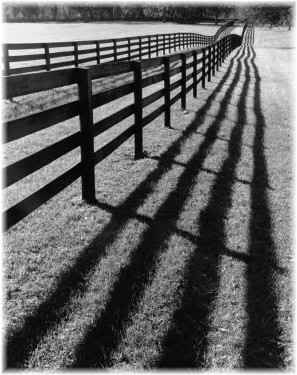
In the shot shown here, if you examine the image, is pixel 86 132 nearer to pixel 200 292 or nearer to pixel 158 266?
pixel 158 266

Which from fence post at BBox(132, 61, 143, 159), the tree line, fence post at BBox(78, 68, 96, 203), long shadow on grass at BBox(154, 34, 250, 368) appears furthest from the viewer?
the tree line

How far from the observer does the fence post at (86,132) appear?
4.83 m

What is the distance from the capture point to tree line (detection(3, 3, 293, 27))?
88.7 meters

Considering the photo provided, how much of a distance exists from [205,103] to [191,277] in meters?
8.78

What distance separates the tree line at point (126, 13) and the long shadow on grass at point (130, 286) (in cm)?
8658

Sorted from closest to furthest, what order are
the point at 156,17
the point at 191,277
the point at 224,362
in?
the point at 224,362
the point at 191,277
the point at 156,17

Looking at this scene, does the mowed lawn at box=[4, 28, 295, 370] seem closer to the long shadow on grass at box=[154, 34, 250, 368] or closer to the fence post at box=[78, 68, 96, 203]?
the long shadow on grass at box=[154, 34, 250, 368]

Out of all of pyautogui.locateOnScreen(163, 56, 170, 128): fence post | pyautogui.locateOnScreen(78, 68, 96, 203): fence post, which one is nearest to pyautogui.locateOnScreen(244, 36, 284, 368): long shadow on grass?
pyautogui.locateOnScreen(78, 68, 96, 203): fence post

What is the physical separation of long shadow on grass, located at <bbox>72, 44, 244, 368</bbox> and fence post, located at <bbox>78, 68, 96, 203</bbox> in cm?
88

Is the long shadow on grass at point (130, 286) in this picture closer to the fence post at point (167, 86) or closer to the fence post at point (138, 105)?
the fence post at point (138, 105)

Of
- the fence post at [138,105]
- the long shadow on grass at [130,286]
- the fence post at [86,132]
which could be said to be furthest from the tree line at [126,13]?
the fence post at [86,132]

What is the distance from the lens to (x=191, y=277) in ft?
12.5

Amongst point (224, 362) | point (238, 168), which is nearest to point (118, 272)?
point (224, 362)

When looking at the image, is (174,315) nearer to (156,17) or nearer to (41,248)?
(41,248)
